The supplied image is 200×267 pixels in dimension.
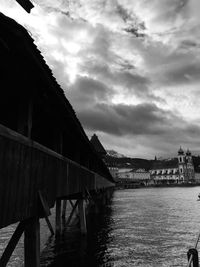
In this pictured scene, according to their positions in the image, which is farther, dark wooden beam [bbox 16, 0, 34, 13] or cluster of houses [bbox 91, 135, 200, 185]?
cluster of houses [bbox 91, 135, 200, 185]

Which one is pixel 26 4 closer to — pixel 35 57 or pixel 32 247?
pixel 35 57

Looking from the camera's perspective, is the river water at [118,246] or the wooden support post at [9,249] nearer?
the wooden support post at [9,249]

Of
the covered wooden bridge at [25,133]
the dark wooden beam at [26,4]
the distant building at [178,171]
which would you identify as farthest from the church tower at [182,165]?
the dark wooden beam at [26,4]

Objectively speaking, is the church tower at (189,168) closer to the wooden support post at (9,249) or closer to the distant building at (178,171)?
the distant building at (178,171)

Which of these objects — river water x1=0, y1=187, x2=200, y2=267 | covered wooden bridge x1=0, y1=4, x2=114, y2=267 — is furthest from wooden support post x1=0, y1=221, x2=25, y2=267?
river water x1=0, y1=187, x2=200, y2=267

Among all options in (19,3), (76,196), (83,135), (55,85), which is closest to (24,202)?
(55,85)

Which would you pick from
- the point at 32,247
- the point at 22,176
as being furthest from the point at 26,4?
the point at 32,247

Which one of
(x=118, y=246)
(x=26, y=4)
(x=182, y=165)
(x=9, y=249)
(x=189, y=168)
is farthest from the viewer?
(x=189, y=168)

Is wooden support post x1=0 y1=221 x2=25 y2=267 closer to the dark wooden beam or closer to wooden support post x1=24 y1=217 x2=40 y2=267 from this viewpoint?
wooden support post x1=24 y1=217 x2=40 y2=267

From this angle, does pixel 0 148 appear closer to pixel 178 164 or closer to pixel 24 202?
pixel 24 202

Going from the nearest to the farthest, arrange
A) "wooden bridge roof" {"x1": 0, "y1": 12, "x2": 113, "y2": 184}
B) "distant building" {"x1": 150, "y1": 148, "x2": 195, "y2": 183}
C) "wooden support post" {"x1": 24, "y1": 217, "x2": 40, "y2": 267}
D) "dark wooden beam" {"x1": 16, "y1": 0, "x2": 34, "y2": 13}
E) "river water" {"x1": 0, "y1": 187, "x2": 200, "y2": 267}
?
"dark wooden beam" {"x1": 16, "y1": 0, "x2": 34, "y2": 13} → "wooden bridge roof" {"x1": 0, "y1": 12, "x2": 113, "y2": 184} → "wooden support post" {"x1": 24, "y1": 217, "x2": 40, "y2": 267} → "river water" {"x1": 0, "y1": 187, "x2": 200, "y2": 267} → "distant building" {"x1": 150, "y1": 148, "x2": 195, "y2": 183}

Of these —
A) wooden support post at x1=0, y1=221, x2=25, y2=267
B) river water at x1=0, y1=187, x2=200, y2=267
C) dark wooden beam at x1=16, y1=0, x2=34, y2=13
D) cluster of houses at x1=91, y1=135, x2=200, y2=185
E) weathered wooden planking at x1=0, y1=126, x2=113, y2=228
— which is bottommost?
river water at x1=0, y1=187, x2=200, y2=267

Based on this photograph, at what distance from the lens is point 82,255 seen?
14992 millimetres

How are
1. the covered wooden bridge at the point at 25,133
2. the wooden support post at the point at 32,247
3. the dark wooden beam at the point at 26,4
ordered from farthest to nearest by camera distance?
the wooden support post at the point at 32,247 → the covered wooden bridge at the point at 25,133 → the dark wooden beam at the point at 26,4
